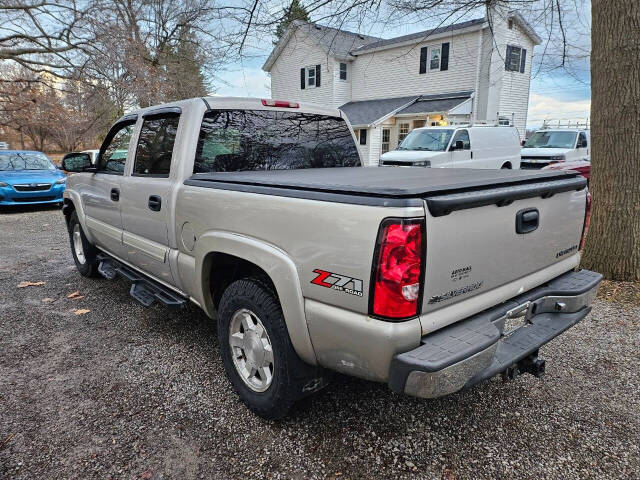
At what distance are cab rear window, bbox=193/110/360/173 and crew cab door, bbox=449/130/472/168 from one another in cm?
957

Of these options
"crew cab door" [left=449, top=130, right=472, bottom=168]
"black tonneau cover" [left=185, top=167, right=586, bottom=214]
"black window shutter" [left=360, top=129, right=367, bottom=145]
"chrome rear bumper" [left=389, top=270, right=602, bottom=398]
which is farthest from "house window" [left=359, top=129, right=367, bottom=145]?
"chrome rear bumper" [left=389, top=270, right=602, bottom=398]

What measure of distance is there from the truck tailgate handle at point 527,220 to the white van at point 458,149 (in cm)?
959

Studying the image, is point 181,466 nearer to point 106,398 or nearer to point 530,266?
point 106,398

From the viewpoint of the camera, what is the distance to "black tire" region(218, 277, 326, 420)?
231cm

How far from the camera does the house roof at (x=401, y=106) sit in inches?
782

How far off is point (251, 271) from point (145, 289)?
148 centimetres

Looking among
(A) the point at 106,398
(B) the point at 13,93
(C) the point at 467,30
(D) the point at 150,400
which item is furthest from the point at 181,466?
(B) the point at 13,93

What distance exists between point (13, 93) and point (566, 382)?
2313 cm

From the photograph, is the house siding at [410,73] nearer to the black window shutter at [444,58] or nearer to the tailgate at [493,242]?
the black window shutter at [444,58]

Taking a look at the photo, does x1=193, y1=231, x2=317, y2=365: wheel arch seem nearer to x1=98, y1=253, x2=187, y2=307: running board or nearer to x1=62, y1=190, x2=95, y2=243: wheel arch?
x1=98, y1=253, x2=187, y2=307: running board

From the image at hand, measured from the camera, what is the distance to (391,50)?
74.0 ft

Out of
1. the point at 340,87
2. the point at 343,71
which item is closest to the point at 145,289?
the point at 340,87

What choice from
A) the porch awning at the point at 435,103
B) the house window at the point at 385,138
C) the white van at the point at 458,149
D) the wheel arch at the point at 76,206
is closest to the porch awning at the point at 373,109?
the porch awning at the point at 435,103

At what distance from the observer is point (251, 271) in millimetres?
2738
